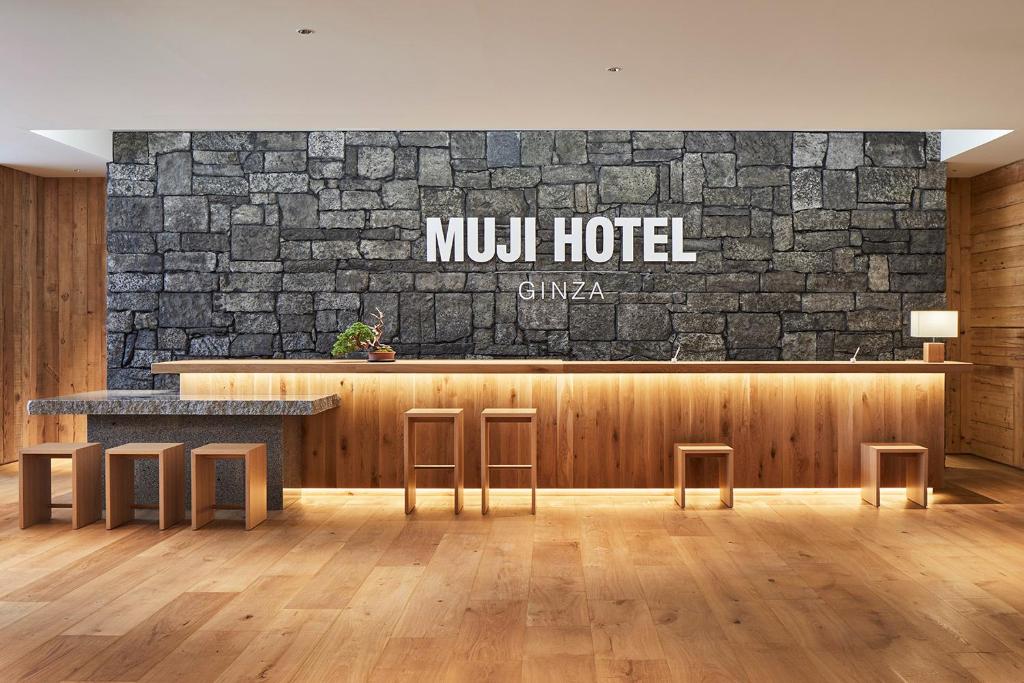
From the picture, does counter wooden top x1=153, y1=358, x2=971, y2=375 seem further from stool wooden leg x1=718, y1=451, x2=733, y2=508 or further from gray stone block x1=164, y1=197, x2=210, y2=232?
gray stone block x1=164, y1=197, x2=210, y2=232

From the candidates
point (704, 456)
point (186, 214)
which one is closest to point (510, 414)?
point (704, 456)

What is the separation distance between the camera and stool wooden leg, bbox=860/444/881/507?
592 cm

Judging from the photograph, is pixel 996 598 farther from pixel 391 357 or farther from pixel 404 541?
pixel 391 357

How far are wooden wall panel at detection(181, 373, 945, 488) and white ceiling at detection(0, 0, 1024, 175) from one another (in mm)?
1829

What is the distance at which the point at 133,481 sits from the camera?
18.2ft

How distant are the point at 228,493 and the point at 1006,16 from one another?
17.0 ft

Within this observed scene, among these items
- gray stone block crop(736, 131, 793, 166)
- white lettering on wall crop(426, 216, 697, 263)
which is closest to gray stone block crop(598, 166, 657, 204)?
white lettering on wall crop(426, 216, 697, 263)

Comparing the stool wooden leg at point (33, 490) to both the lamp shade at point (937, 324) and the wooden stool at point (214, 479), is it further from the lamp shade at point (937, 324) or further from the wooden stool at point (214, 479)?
the lamp shade at point (937, 324)

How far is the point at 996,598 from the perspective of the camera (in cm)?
386

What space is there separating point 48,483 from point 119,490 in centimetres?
53

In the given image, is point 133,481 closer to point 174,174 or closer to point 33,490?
point 33,490

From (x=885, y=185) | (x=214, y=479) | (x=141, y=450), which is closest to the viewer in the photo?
(x=141, y=450)

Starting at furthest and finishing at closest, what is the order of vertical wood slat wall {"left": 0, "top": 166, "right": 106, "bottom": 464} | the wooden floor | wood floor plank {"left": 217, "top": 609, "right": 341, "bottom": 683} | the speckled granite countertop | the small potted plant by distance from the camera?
vertical wood slat wall {"left": 0, "top": 166, "right": 106, "bottom": 464} < the small potted plant < the speckled granite countertop < the wooden floor < wood floor plank {"left": 217, "top": 609, "right": 341, "bottom": 683}

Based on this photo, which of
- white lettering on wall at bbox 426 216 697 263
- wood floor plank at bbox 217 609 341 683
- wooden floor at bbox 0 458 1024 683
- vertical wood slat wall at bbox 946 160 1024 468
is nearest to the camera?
wood floor plank at bbox 217 609 341 683
